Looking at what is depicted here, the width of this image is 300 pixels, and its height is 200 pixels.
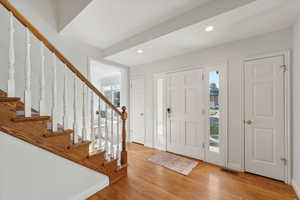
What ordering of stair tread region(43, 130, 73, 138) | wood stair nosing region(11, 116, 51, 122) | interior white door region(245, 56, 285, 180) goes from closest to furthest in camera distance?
wood stair nosing region(11, 116, 51, 122) < stair tread region(43, 130, 73, 138) < interior white door region(245, 56, 285, 180)

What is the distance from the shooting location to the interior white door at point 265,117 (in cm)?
198

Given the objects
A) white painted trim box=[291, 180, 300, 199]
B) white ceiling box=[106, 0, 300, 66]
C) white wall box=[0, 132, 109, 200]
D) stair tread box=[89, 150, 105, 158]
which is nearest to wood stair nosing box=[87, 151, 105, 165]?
stair tread box=[89, 150, 105, 158]

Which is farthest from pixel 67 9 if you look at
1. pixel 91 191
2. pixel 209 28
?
pixel 91 191

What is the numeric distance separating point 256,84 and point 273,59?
1.45ft

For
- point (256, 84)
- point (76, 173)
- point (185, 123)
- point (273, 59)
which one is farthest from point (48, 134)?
point (273, 59)

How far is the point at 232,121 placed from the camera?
2361 millimetres

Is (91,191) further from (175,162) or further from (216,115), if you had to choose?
(216,115)

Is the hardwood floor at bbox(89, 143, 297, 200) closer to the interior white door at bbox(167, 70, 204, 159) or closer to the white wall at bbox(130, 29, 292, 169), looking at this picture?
the white wall at bbox(130, 29, 292, 169)

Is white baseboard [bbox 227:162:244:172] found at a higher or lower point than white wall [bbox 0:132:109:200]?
lower

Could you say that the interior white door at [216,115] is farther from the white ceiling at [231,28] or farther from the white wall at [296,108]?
the white wall at [296,108]

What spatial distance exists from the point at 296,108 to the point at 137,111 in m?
3.22

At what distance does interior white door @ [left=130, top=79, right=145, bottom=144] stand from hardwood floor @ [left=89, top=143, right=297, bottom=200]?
1.44 m

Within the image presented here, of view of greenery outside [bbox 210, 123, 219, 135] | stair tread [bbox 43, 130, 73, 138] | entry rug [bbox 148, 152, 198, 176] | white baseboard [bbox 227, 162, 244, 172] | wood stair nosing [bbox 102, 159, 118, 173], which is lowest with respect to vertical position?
entry rug [bbox 148, 152, 198, 176]

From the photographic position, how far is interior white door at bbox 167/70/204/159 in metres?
2.75
